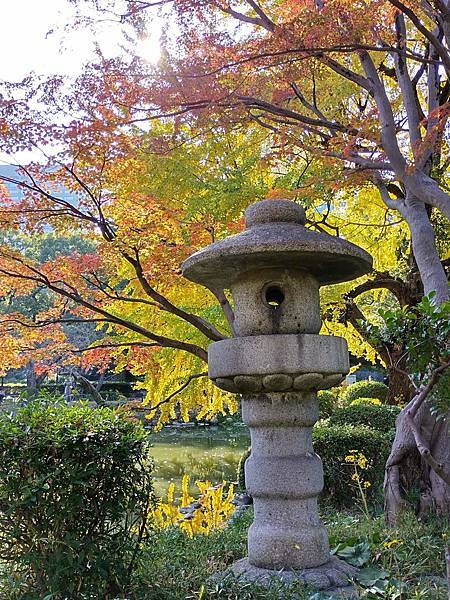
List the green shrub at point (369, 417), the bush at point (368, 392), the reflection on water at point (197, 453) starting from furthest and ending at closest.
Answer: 1. the bush at point (368, 392)
2. the reflection on water at point (197, 453)
3. the green shrub at point (369, 417)

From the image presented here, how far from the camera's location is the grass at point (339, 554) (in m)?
3.47

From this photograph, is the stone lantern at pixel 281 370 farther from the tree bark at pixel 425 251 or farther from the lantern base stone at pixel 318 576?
the tree bark at pixel 425 251

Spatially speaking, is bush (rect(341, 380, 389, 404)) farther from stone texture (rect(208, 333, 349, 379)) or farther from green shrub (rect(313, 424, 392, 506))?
stone texture (rect(208, 333, 349, 379))

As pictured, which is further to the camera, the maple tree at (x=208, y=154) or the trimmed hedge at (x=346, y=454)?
the trimmed hedge at (x=346, y=454)

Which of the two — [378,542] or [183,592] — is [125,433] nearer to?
[183,592]

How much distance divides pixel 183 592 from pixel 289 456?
108 centimetres

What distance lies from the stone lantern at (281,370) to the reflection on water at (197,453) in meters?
4.97

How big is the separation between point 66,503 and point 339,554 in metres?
2.09

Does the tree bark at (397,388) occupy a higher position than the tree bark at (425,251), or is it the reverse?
the tree bark at (425,251)

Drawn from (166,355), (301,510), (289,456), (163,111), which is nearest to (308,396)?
(289,456)

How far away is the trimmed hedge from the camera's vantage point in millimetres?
7668

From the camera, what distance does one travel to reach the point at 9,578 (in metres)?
3.64

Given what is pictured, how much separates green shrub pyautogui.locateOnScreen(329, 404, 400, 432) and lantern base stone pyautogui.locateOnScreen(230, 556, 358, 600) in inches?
217

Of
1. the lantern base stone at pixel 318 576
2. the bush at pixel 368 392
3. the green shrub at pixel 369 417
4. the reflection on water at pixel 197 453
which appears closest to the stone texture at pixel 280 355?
the lantern base stone at pixel 318 576
